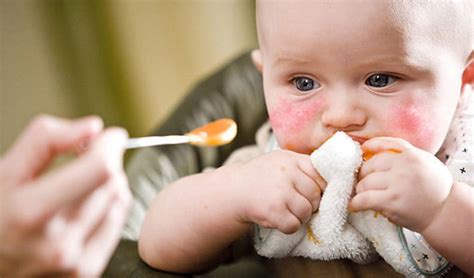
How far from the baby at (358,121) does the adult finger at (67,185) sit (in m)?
0.30

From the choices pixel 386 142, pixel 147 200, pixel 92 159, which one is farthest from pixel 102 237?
pixel 147 200

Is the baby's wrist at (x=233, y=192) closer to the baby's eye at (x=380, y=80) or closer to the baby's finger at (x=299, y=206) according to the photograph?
the baby's finger at (x=299, y=206)

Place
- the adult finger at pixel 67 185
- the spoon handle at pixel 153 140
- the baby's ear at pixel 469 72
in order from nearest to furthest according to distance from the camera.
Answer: the adult finger at pixel 67 185 < the spoon handle at pixel 153 140 < the baby's ear at pixel 469 72

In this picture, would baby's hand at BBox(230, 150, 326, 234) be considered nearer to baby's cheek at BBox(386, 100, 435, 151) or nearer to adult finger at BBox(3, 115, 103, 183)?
baby's cheek at BBox(386, 100, 435, 151)

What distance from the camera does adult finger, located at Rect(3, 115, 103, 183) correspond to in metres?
0.67

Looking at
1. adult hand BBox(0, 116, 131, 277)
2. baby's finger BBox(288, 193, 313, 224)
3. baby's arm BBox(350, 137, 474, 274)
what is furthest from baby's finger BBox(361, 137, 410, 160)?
adult hand BBox(0, 116, 131, 277)

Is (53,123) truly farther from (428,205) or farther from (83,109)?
(83,109)

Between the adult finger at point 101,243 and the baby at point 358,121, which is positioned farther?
the baby at point 358,121

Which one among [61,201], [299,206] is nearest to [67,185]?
[61,201]

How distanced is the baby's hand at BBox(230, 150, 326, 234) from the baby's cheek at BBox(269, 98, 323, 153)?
0.04 meters

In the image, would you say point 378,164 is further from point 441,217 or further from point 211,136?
point 211,136

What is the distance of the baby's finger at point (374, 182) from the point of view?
833 mm

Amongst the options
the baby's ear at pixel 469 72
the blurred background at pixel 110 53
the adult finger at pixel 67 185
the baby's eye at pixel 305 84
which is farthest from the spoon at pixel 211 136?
the blurred background at pixel 110 53

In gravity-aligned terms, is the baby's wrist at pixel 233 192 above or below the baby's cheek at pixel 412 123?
below
